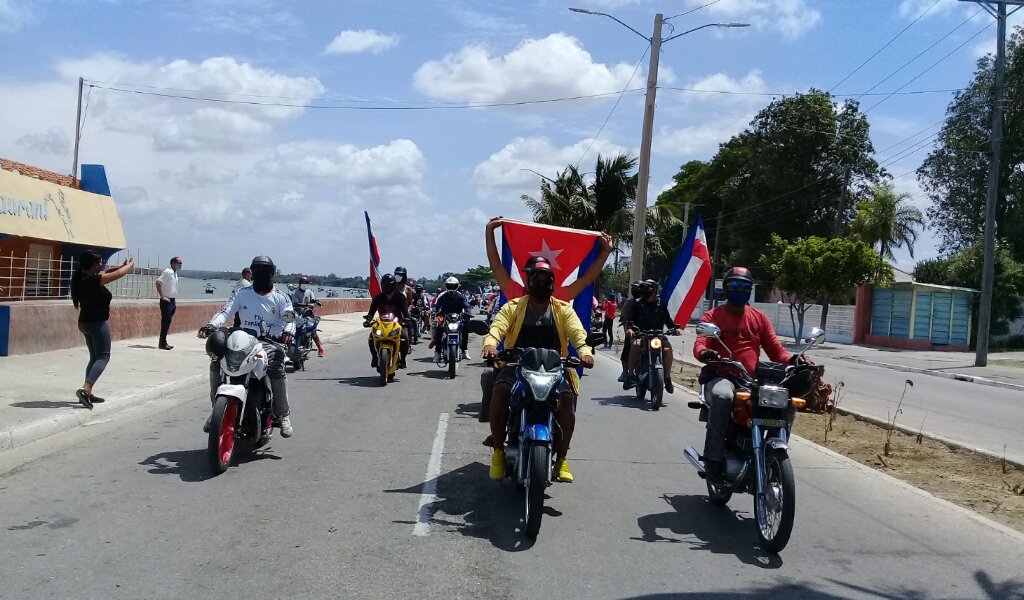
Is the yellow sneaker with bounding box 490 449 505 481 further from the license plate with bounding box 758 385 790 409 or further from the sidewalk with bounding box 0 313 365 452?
the sidewalk with bounding box 0 313 365 452

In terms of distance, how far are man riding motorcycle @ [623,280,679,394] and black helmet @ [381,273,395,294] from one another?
3.85 m

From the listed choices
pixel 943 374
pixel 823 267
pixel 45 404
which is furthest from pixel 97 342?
pixel 823 267

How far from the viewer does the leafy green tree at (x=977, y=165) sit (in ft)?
151

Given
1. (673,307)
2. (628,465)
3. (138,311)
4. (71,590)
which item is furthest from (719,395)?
(138,311)

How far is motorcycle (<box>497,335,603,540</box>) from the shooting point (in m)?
5.72

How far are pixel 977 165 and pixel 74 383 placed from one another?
170 feet

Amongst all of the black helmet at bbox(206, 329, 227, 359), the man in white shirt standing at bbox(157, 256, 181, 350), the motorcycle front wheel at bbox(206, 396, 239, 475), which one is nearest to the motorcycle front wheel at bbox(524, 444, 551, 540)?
the motorcycle front wheel at bbox(206, 396, 239, 475)

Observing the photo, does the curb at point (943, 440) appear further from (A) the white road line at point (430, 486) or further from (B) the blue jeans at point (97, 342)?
(B) the blue jeans at point (97, 342)

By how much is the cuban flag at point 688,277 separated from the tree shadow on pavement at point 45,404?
25.9ft

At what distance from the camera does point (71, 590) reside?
4.51 meters

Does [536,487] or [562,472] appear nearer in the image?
[536,487]

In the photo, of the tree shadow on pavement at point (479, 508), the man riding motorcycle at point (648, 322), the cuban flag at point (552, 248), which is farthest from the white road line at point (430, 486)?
the man riding motorcycle at point (648, 322)

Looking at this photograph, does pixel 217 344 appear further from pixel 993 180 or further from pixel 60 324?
pixel 993 180

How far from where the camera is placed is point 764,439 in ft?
19.7
